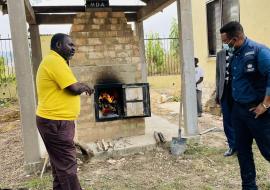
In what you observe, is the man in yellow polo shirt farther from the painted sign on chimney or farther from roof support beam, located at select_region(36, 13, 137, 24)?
roof support beam, located at select_region(36, 13, 137, 24)

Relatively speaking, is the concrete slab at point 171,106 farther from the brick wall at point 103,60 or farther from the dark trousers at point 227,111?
the dark trousers at point 227,111

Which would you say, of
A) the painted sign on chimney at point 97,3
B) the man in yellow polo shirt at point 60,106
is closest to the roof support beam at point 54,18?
Result: the painted sign on chimney at point 97,3

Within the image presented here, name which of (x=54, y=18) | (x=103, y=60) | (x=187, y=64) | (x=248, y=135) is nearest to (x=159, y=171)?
(x=248, y=135)

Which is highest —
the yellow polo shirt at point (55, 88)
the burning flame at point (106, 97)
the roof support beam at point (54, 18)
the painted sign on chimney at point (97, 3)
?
the roof support beam at point (54, 18)

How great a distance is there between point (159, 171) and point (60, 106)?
2200mm

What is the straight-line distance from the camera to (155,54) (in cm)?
1709

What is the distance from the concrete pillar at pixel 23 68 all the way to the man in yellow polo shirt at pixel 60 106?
1.57 metres

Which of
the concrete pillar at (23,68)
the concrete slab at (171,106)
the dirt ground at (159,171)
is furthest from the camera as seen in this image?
the concrete slab at (171,106)

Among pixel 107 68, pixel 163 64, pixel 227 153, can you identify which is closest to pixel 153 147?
pixel 227 153

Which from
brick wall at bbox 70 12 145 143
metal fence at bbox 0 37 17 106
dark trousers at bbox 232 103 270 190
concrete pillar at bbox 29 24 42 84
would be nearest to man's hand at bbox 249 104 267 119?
dark trousers at bbox 232 103 270 190

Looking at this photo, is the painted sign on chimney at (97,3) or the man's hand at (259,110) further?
the painted sign on chimney at (97,3)

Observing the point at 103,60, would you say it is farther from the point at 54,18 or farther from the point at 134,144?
the point at 54,18

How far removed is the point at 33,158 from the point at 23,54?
163 cm

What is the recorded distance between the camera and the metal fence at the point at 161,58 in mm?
16312
